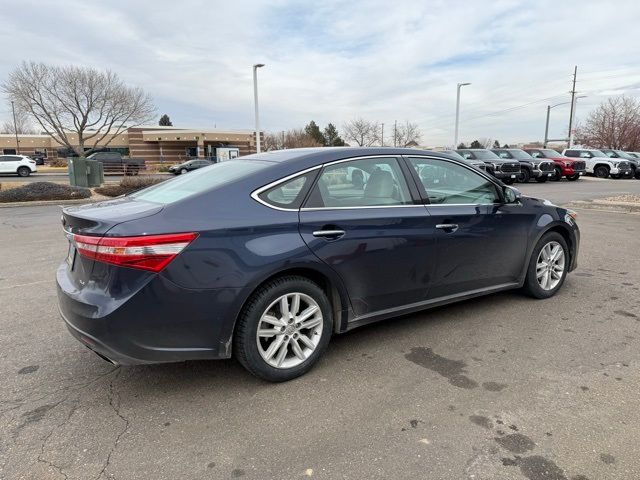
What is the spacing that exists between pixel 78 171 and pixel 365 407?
20.8m

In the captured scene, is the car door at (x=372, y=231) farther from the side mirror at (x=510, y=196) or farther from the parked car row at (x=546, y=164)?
the parked car row at (x=546, y=164)

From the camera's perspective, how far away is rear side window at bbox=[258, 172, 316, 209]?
10.4 feet

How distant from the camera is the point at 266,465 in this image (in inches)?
95.4

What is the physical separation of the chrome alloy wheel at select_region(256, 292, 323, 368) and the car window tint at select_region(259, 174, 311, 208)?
0.62 m

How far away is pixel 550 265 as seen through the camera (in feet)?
16.1

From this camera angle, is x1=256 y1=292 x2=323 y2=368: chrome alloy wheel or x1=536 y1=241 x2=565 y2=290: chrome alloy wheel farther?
x1=536 y1=241 x2=565 y2=290: chrome alloy wheel

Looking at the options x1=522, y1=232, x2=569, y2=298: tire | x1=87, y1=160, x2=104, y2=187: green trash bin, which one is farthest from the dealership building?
x1=522, y1=232, x2=569, y2=298: tire

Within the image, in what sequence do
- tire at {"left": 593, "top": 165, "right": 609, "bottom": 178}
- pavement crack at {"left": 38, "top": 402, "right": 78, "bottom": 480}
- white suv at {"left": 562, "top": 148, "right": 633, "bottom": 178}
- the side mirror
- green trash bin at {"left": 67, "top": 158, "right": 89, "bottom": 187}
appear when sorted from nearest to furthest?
1. pavement crack at {"left": 38, "top": 402, "right": 78, "bottom": 480}
2. the side mirror
3. green trash bin at {"left": 67, "top": 158, "right": 89, "bottom": 187}
4. white suv at {"left": 562, "top": 148, "right": 633, "bottom": 178}
5. tire at {"left": 593, "top": 165, "right": 609, "bottom": 178}

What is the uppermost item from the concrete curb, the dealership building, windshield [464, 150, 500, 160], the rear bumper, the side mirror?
the dealership building

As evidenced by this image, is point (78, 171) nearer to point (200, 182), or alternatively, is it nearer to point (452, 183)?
point (200, 182)

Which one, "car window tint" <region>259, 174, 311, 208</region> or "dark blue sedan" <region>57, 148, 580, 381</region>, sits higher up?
"car window tint" <region>259, 174, 311, 208</region>

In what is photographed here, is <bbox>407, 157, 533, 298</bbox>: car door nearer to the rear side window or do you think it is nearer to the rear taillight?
the rear side window

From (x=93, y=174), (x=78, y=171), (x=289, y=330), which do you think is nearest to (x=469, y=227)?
(x=289, y=330)

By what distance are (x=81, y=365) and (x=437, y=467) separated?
267 centimetres
